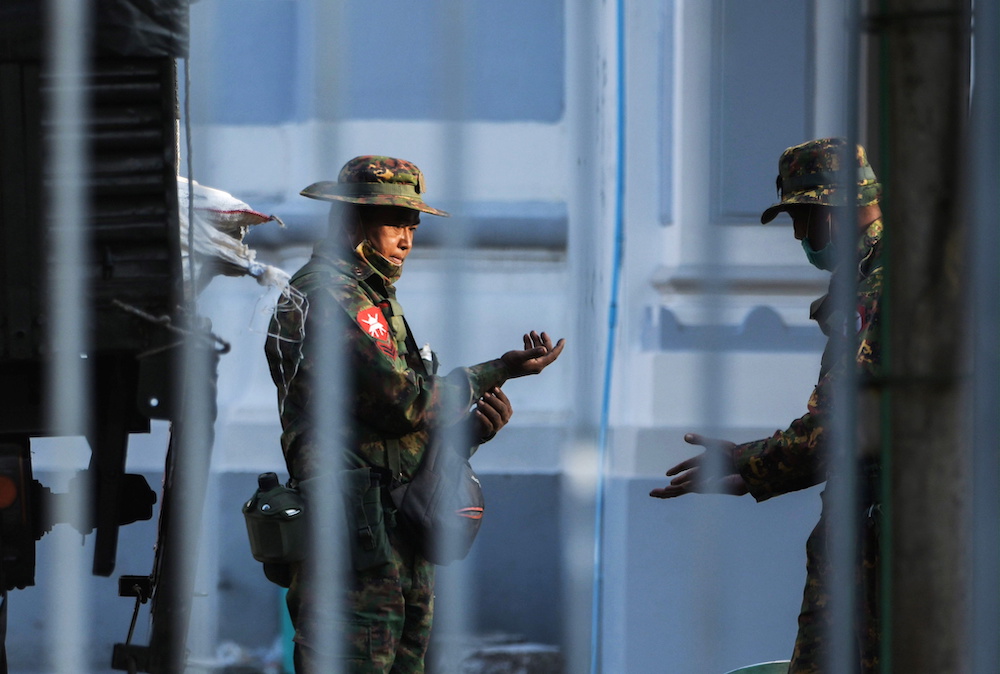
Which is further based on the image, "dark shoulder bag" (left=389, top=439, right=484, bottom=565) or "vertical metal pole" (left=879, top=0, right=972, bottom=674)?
"dark shoulder bag" (left=389, top=439, right=484, bottom=565)

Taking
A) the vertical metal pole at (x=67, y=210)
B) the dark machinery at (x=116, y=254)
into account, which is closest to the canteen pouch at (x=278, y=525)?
the dark machinery at (x=116, y=254)

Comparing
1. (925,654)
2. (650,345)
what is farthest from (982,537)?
(650,345)

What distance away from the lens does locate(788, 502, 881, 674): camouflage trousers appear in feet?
6.38

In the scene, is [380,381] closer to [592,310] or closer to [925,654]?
[592,310]

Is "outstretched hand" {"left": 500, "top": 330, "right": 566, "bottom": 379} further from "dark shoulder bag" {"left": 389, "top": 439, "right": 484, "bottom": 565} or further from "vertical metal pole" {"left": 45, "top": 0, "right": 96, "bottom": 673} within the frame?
"vertical metal pole" {"left": 45, "top": 0, "right": 96, "bottom": 673}

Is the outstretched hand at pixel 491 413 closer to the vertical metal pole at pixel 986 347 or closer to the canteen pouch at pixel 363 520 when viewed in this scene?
the canteen pouch at pixel 363 520

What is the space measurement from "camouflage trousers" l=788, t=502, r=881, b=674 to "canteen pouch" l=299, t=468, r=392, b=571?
734 mm

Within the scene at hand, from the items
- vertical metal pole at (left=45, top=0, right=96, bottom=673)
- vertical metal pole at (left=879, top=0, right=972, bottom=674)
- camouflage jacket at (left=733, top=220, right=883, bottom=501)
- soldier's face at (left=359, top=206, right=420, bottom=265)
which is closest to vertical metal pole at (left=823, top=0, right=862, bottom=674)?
vertical metal pole at (left=879, top=0, right=972, bottom=674)

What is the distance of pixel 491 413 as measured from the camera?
2289mm

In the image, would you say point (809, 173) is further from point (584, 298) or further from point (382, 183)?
point (382, 183)

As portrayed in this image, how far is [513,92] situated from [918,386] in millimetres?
1451

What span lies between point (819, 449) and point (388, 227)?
2.91 feet

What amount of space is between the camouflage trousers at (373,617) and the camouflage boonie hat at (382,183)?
610mm

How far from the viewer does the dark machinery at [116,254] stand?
181cm
